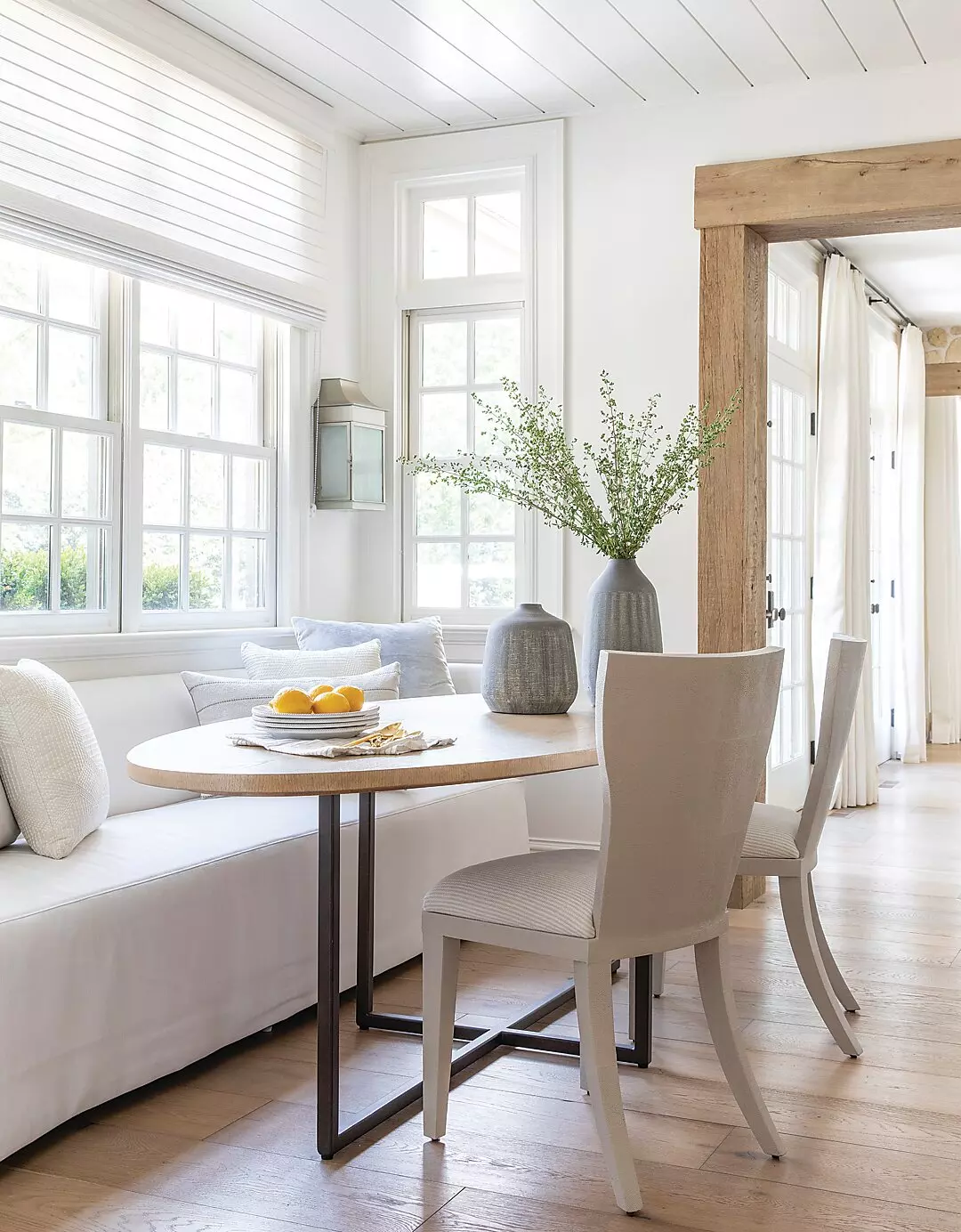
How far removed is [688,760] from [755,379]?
2.52 m

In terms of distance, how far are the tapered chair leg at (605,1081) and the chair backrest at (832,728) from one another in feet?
3.15

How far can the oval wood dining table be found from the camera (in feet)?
7.00

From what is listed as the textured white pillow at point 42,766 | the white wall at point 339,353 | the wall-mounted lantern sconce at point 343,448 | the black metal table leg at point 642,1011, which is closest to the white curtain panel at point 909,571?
the white wall at point 339,353

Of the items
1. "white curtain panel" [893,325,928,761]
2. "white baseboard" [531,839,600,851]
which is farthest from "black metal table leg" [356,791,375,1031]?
"white curtain panel" [893,325,928,761]

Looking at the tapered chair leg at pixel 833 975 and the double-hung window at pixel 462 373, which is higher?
the double-hung window at pixel 462 373

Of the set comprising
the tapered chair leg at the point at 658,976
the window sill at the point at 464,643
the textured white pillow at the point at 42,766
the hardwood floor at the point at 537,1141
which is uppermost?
the window sill at the point at 464,643

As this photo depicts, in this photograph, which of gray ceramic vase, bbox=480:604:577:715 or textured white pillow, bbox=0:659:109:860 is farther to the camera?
gray ceramic vase, bbox=480:604:577:715

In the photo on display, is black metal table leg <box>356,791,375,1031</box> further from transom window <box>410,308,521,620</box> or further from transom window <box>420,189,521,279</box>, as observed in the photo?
transom window <box>420,189,521,279</box>

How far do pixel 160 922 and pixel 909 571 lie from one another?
21.0ft

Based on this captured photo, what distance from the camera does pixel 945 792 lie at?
267 inches

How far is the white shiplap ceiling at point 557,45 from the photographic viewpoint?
377cm

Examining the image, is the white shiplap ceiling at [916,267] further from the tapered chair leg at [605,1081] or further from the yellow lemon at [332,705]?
the tapered chair leg at [605,1081]

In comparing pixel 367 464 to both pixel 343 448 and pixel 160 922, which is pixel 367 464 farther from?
pixel 160 922

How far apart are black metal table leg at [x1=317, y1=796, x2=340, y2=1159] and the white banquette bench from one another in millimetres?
446
